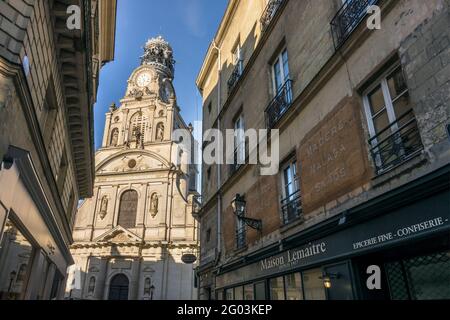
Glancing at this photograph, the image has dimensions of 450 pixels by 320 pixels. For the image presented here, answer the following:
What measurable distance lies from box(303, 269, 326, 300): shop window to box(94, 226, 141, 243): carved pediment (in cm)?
2603

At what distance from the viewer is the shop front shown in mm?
4203

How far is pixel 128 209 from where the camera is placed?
3312 centimetres

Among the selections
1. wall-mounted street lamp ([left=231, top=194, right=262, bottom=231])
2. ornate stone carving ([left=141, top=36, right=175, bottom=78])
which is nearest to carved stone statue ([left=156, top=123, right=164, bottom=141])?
ornate stone carving ([left=141, top=36, right=175, bottom=78])

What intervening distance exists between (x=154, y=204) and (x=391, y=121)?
2977cm

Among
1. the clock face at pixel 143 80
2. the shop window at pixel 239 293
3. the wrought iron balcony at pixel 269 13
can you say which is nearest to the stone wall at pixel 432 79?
the wrought iron balcony at pixel 269 13

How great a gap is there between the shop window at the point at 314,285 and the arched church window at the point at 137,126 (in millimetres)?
32517

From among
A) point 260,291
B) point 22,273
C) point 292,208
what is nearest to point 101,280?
point 22,273

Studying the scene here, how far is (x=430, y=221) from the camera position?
403 cm

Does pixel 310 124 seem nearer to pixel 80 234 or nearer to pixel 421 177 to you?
pixel 421 177

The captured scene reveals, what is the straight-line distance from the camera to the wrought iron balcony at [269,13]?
396 inches

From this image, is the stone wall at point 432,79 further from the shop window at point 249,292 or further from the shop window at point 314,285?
the shop window at point 249,292

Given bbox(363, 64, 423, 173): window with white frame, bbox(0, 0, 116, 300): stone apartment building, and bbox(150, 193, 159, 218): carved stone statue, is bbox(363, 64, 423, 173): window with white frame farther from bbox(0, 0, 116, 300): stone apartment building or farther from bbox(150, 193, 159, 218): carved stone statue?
bbox(150, 193, 159, 218): carved stone statue

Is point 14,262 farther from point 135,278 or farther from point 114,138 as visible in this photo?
point 114,138
